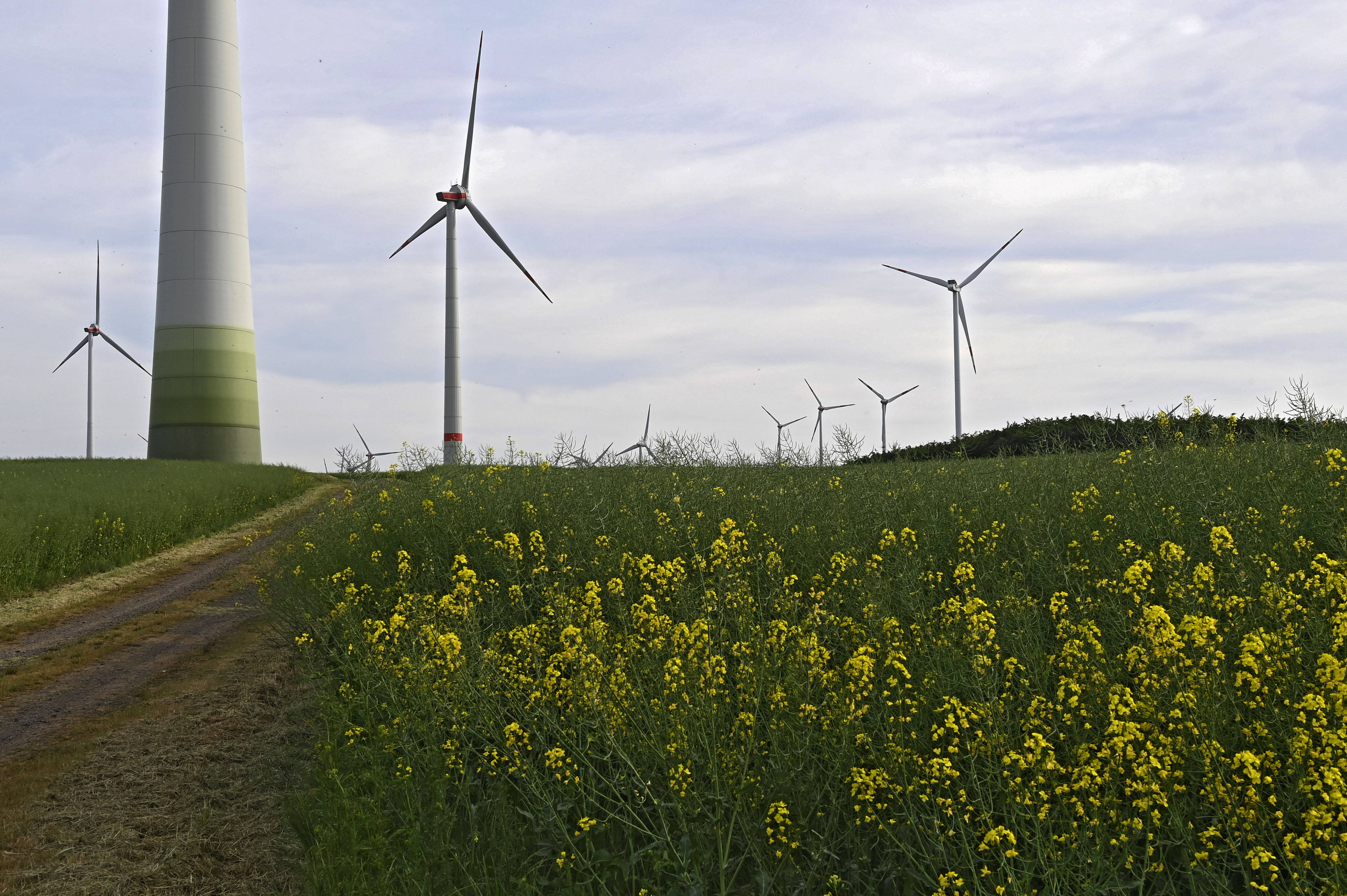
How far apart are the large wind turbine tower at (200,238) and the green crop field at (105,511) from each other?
19.1 ft

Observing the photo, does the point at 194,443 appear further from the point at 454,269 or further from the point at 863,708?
the point at 863,708

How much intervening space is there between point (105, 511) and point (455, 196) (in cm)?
2132

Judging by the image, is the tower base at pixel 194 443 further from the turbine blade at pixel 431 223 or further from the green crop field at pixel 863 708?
the green crop field at pixel 863 708

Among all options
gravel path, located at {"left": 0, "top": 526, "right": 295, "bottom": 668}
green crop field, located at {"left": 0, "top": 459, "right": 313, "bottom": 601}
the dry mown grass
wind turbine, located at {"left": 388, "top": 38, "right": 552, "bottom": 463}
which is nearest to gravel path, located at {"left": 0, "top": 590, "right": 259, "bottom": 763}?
gravel path, located at {"left": 0, "top": 526, "right": 295, "bottom": 668}

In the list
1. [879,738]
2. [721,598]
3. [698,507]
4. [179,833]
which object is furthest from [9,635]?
[879,738]

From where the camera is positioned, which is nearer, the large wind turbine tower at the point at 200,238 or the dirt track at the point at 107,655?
the dirt track at the point at 107,655

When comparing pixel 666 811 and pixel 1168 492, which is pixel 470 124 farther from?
pixel 666 811

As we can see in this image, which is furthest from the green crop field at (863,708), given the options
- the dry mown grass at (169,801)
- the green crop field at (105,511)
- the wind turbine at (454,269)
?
the wind turbine at (454,269)

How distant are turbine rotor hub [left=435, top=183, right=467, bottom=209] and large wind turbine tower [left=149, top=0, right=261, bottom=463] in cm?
861

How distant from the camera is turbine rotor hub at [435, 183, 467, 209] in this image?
37.5 meters

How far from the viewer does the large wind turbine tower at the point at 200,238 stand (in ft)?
122

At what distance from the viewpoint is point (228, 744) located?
783 cm

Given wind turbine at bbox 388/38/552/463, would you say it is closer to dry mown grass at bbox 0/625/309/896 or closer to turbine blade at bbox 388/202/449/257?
turbine blade at bbox 388/202/449/257

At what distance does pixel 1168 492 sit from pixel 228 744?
9.31 metres
